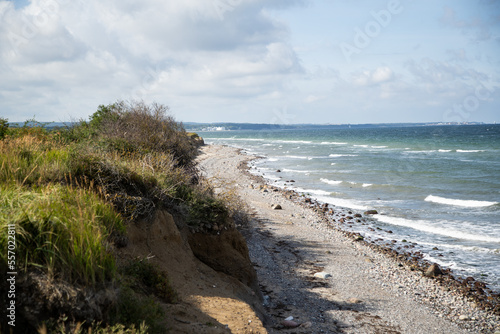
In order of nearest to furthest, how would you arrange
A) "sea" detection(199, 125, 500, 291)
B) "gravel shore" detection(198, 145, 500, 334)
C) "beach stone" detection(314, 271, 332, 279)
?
"gravel shore" detection(198, 145, 500, 334), "beach stone" detection(314, 271, 332, 279), "sea" detection(199, 125, 500, 291)

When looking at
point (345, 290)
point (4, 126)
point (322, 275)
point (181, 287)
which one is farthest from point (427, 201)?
point (4, 126)

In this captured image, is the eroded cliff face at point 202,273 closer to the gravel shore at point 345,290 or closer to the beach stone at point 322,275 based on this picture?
the gravel shore at point 345,290

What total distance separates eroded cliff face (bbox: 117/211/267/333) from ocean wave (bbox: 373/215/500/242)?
10.6 m

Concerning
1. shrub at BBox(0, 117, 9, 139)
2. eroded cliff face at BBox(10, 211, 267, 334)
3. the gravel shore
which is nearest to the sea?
the gravel shore

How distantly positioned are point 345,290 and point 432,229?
841cm

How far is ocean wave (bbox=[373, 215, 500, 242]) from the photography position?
14.2m

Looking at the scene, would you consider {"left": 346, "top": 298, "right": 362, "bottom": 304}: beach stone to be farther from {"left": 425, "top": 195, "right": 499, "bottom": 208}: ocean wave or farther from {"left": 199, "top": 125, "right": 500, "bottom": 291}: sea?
{"left": 425, "top": 195, "right": 499, "bottom": 208}: ocean wave

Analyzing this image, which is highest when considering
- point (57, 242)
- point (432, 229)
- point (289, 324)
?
point (57, 242)

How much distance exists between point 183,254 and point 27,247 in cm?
375

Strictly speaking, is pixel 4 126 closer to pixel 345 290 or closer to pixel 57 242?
pixel 57 242

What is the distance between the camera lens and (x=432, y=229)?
1577cm

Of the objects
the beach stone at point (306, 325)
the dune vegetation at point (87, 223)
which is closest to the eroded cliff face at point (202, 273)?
the dune vegetation at point (87, 223)

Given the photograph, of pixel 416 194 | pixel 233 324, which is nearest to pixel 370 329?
pixel 233 324

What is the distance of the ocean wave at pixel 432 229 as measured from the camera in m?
14.2
